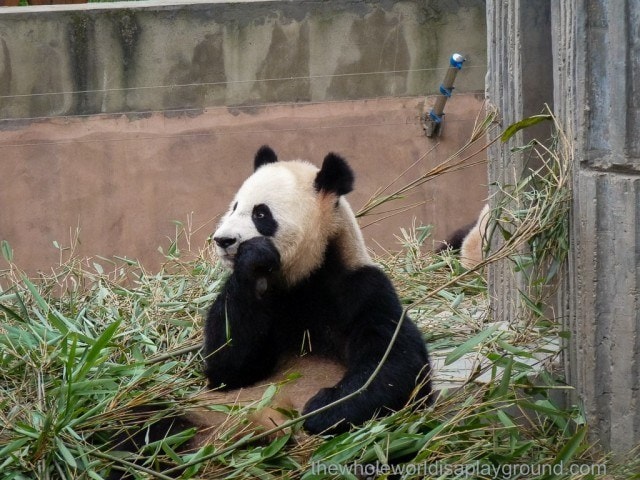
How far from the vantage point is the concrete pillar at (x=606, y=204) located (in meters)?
4.41

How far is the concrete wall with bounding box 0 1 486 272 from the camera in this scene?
948 centimetres

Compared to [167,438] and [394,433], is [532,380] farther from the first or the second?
[167,438]

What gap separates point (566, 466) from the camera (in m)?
4.52

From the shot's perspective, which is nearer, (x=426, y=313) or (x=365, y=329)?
(x=365, y=329)

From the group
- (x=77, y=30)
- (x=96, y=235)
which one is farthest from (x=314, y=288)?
(x=77, y=30)

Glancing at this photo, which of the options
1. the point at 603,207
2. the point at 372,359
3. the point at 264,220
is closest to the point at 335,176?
the point at 264,220

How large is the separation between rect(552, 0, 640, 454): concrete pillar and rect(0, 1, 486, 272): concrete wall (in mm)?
4707

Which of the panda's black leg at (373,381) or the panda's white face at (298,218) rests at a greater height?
the panda's white face at (298,218)

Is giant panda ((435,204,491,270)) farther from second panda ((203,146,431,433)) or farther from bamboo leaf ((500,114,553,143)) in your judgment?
second panda ((203,146,431,433))

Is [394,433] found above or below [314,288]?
below

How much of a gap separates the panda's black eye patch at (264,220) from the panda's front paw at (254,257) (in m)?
0.06

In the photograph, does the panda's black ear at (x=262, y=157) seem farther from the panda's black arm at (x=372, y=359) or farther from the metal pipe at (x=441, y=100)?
the metal pipe at (x=441, y=100)

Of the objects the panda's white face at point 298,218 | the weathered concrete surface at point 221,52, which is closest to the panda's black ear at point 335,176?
the panda's white face at point 298,218

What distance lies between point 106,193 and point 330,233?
4.85 metres
